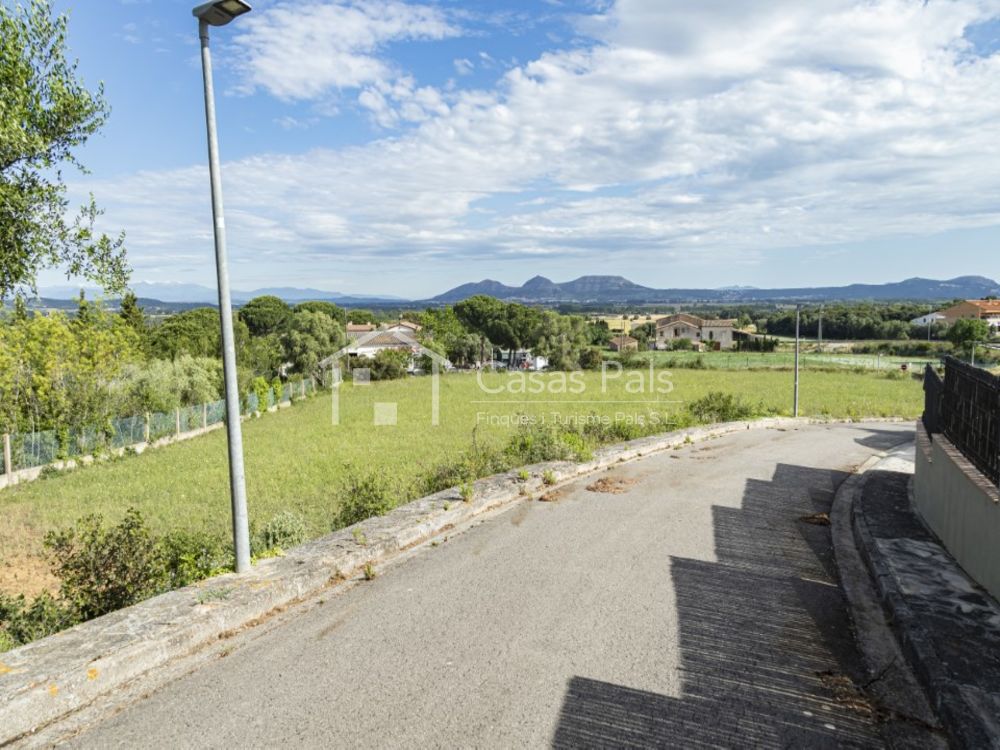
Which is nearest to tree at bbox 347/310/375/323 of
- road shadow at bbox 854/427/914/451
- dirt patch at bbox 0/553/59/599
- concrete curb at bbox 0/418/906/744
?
road shadow at bbox 854/427/914/451

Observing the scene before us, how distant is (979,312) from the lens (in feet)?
142

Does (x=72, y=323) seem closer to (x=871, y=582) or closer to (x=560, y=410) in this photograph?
(x=560, y=410)

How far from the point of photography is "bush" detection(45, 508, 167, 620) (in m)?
5.07

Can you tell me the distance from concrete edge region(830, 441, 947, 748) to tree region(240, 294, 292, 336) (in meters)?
61.3

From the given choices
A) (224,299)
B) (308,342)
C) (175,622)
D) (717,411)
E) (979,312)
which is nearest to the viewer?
(175,622)

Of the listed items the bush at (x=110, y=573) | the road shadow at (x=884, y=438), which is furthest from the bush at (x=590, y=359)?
the bush at (x=110, y=573)

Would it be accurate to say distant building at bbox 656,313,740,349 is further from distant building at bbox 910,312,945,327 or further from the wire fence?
the wire fence

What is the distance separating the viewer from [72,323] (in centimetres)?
2078

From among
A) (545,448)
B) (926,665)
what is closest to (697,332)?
(545,448)

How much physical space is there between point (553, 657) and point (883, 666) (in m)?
2.11

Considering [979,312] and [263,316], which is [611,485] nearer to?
[979,312]

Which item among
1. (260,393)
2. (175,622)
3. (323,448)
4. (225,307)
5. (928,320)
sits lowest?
(323,448)

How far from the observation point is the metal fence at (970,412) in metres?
5.16

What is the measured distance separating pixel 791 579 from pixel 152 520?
10032 mm
